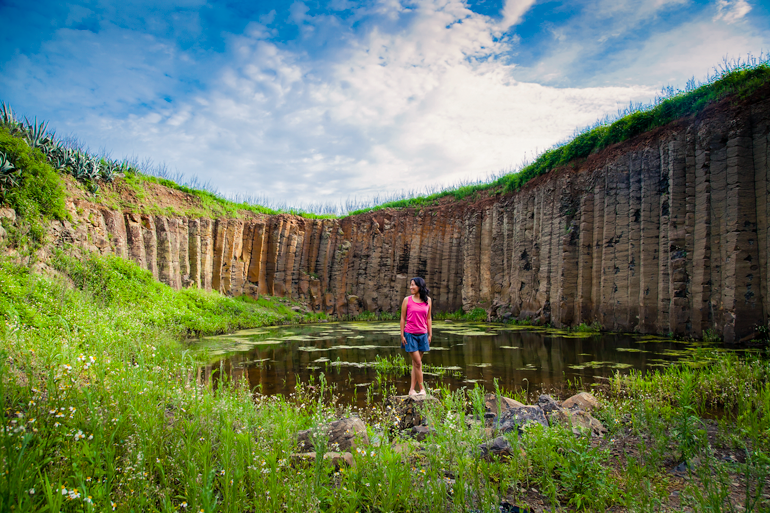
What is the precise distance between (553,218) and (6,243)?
68.2 ft

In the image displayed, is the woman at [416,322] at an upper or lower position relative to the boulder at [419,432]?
upper

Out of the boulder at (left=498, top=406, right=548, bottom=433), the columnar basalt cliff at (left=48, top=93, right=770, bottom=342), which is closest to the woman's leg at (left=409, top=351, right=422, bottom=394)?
the boulder at (left=498, top=406, right=548, bottom=433)

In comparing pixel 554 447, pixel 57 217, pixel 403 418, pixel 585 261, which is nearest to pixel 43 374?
pixel 403 418

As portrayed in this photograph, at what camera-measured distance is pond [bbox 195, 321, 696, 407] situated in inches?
277

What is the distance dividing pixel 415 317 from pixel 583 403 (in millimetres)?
2585

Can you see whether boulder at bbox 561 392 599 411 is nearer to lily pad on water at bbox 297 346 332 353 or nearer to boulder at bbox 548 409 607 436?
boulder at bbox 548 409 607 436

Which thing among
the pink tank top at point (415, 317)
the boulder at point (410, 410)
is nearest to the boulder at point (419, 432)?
the boulder at point (410, 410)

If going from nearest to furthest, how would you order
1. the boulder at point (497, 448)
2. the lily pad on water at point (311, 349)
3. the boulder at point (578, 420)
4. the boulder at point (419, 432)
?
the boulder at point (497, 448) → the boulder at point (578, 420) → the boulder at point (419, 432) → the lily pad on water at point (311, 349)

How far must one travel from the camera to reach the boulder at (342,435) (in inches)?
136

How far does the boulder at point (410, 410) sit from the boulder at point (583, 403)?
5.71ft

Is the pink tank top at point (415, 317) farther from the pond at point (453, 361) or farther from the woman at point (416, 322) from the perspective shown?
the pond at point (453, 361)

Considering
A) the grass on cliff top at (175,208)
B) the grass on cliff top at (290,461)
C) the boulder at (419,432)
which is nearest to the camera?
the grass on cliff top at (290,461)

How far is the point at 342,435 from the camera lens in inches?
142

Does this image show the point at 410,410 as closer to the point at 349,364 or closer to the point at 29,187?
the point at 349,364
